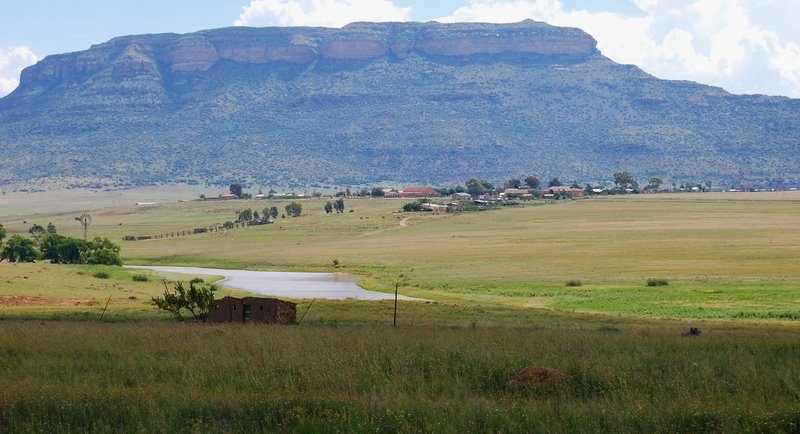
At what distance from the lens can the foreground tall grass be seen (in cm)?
1294

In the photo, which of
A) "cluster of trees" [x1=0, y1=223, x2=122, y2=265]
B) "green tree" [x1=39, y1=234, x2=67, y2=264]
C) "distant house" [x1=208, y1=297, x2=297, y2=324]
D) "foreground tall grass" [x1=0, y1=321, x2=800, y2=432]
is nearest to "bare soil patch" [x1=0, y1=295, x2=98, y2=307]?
"distant house" [x1=208, y1=297, x2=297, y2=324]

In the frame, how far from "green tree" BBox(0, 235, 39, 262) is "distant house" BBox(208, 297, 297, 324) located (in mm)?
60111

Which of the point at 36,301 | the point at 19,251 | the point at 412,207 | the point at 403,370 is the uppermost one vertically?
the point at 403,370

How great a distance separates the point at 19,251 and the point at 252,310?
202 feet

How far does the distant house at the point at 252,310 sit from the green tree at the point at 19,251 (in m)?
60.1

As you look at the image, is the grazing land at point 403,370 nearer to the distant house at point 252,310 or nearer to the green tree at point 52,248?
the distant house at point 252,310

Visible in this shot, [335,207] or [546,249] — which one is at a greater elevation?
[335,207]

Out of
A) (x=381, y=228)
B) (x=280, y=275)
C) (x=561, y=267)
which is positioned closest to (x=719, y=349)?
(x=561, y=267)

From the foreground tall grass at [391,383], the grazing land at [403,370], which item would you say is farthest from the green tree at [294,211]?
the foreground tall grass at [391,383]

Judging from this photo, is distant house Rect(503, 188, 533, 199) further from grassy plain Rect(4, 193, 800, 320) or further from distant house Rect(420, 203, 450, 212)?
distant house Rect(420, 203, 450, 212)

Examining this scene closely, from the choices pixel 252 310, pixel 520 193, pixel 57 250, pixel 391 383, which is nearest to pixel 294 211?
pixel 520 193

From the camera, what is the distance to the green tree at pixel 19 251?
8525 cm

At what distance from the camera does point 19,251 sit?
8588 centimetres

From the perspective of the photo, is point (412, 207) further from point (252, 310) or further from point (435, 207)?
point (252, 310)
